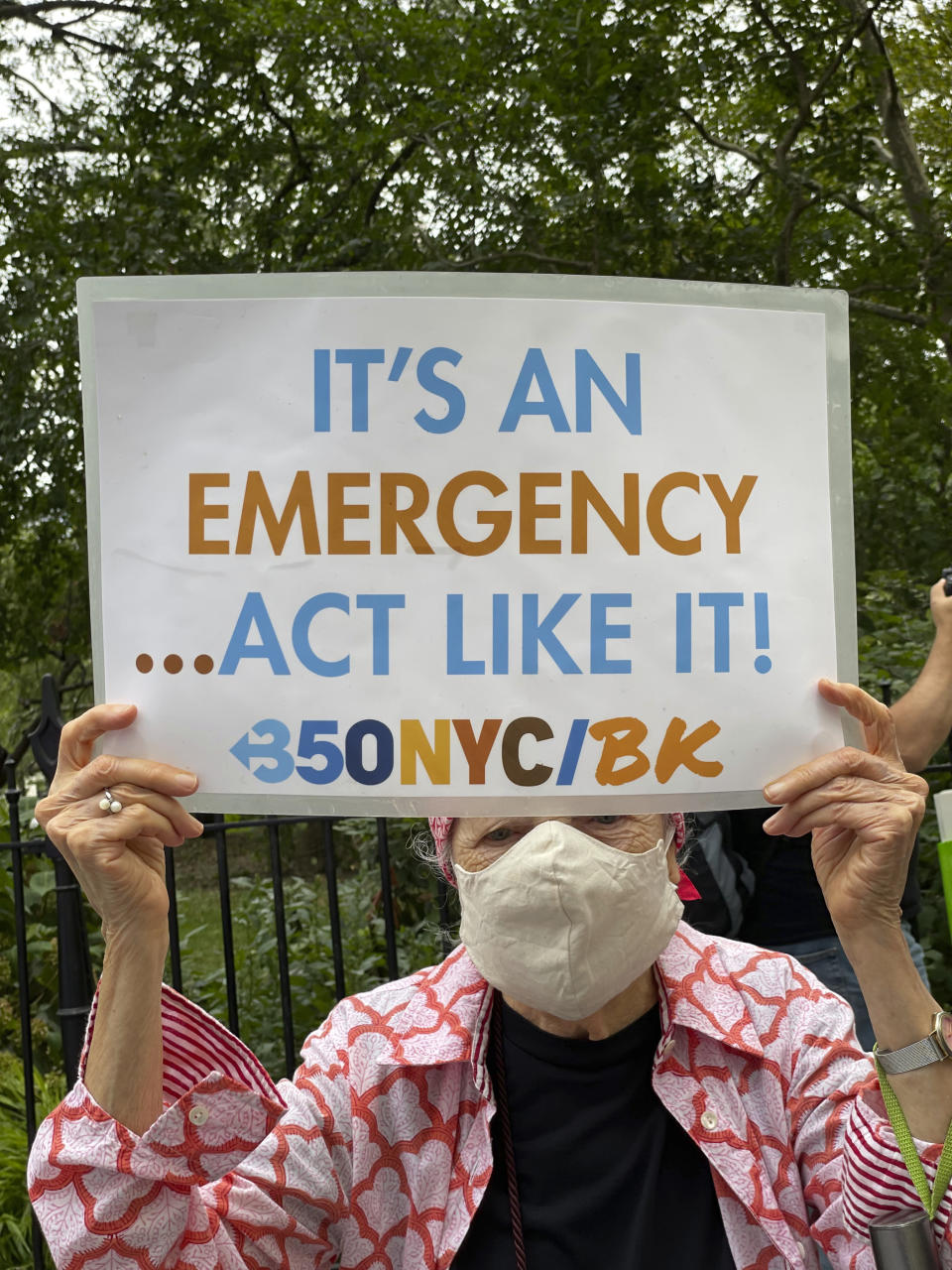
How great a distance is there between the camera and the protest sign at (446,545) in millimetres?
1780

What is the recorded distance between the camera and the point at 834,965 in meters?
3.37

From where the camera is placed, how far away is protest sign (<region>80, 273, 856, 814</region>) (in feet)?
5.84

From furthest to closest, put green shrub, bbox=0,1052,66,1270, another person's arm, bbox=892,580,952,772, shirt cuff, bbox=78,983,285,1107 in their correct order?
green shrub, bbox=0,1052,66,1270, another person's arm, bbox=892,580,952,772, shirt cuff, bbox=78,983,285,1107

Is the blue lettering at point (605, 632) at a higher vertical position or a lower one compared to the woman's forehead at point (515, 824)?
higher

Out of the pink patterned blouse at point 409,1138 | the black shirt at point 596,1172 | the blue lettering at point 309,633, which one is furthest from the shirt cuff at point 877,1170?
the blue lettering at point 309,633

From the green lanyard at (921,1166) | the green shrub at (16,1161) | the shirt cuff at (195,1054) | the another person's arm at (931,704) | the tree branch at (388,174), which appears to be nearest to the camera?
the green lanyard at (921,1166)

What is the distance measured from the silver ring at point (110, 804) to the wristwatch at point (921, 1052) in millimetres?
1145

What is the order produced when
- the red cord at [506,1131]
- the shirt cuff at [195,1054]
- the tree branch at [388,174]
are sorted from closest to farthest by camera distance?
1. the shirt cuff at [195,1054]
2. the red cord at [506,1131]
3. the tree branch at [388,174]

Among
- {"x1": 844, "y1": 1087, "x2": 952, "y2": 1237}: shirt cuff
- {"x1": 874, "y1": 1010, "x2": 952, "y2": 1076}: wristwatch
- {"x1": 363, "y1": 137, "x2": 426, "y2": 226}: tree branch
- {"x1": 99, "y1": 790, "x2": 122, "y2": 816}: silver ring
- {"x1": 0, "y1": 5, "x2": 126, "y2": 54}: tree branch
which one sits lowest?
{"x1": 844, "y1": 1087, "x2": 952, "y2": 1237}: shirt cuff

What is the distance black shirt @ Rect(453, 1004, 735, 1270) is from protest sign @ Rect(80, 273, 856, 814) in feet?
1.91

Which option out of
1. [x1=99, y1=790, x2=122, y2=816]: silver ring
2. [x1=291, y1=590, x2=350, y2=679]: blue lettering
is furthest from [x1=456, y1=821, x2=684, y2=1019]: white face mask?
[x1=99, y1=790, x2=122, y2=816]: silver ring

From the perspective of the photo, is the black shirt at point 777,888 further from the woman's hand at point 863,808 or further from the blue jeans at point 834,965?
the woman's hand at point 863,808

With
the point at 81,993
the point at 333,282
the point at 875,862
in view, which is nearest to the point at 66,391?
the point at 81,993

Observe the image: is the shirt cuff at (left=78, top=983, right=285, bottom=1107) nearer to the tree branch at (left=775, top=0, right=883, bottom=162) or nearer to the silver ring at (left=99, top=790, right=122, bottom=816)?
the silver ring at (left=99, top=790, right=122, bottom=816)
